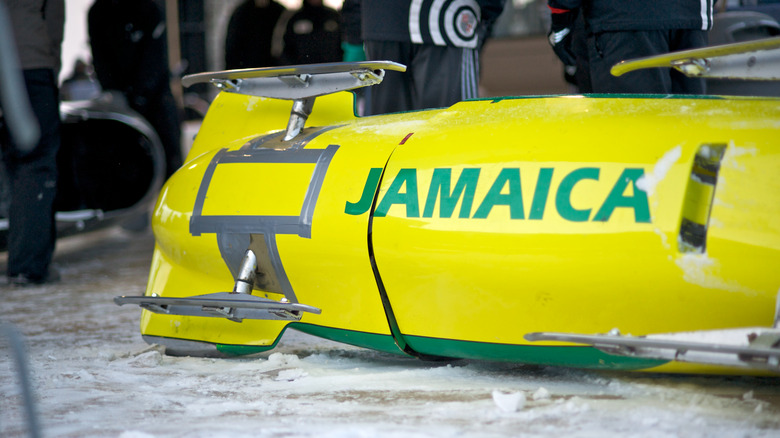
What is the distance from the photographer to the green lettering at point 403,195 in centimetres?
156

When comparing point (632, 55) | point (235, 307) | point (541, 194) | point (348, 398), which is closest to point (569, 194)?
point (541, 194)

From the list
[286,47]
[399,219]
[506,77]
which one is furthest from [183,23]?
[399,219]

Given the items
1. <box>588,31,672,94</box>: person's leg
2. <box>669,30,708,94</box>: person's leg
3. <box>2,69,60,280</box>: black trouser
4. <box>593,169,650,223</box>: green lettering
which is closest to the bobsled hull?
<box>593,169,650,223</box>: green lettering

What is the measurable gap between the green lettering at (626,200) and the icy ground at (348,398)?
343mm

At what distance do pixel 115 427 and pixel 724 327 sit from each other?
108 centimetres

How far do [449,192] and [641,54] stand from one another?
1.10 meters

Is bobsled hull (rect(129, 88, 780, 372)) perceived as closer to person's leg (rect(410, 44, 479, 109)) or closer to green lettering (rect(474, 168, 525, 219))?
green lettering (rect(474, 168, 525, 219))

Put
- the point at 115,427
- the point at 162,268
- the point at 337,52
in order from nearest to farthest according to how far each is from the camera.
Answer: the point at 115,427
the point at 162,268
the point at 337,52

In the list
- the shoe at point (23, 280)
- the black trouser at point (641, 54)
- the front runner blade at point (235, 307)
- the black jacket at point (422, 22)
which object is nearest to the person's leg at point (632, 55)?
the black trouser at point (641, 54)

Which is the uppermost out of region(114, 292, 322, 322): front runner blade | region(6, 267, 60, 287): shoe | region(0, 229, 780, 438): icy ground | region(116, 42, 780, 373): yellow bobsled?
region(116, 42, 780, 373): yellow bobsled

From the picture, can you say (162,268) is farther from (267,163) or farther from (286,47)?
(286,47)

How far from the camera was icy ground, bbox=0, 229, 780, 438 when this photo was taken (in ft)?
4.39

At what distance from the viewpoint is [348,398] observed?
5.13ft

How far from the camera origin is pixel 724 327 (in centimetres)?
137
